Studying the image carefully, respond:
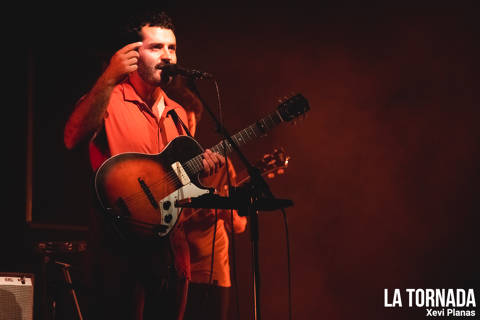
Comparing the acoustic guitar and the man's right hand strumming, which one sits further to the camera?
the man's right hand strumming

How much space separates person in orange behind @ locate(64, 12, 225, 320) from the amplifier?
303 mm

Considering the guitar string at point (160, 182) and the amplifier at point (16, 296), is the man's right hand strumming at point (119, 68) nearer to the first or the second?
the guitar string at point (160, 182)

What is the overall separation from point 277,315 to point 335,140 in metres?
1.39

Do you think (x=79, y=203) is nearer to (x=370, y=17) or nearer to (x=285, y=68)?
(x=285, y=68)

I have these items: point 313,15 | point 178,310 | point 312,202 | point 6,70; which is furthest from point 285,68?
point 178,310

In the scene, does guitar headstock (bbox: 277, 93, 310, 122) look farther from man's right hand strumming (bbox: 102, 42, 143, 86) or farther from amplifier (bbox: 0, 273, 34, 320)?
amplifier (bbox: 0, 273, 34, 320)

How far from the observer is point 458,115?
4316 mm

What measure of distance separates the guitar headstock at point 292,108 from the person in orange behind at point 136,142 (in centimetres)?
44

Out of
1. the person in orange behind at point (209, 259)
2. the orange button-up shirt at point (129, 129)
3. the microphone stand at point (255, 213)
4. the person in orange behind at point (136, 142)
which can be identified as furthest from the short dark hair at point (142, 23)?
the microphone stand at point (255, 213)

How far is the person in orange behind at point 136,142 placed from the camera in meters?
2.58

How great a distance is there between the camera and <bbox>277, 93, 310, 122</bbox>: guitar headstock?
304 centimetres

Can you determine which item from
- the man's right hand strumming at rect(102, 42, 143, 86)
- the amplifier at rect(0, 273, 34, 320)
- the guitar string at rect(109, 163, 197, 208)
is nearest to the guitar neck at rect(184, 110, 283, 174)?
the guitar string at rect(109, 163, 197, 208)

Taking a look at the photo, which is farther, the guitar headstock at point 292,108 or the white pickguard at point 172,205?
the guitar headstock at point 292,108

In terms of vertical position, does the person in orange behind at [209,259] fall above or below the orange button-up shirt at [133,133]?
below
